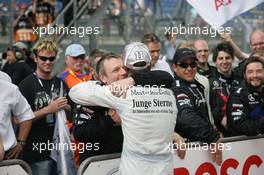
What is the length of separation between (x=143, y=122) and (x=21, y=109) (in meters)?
1.31

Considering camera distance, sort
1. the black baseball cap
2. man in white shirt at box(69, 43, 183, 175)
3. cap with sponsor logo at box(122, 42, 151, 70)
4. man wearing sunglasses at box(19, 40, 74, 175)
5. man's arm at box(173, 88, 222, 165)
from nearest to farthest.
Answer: man in white shirt at box(69, 43, 183, 175) → cap with sponsor logo at box(122, 42, 151, 70) → man's arm at box(173, 88, 222, 165) → the black baseball cap → man wearing sunglasses at box(19, 40, 74, 175)

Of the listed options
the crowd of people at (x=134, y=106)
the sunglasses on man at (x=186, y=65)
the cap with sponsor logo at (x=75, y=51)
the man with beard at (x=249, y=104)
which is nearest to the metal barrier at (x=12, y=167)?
the crowd of people at (x=134, y=106)

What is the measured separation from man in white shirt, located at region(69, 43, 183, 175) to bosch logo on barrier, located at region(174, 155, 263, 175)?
0.99 m

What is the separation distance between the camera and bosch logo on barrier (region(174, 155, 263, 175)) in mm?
5098

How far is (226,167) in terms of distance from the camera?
17.7 ft

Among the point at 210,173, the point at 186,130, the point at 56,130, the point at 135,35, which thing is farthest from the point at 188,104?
the point at 135,35

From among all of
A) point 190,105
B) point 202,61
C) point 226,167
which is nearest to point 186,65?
point 190,105

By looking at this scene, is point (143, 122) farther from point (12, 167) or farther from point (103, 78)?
point (12, 167)

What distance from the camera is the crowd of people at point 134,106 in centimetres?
401

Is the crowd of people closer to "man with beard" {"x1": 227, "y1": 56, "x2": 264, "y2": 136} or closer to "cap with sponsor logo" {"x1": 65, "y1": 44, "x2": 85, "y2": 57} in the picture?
"man with beard" {"x1": 227, "y1": 56, "x2": 264, "y2": 136}

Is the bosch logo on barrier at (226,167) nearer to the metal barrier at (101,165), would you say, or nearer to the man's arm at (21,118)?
the metal barrier at (101,165)

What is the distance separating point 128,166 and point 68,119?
73.2 inches

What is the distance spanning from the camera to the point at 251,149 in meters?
5.63


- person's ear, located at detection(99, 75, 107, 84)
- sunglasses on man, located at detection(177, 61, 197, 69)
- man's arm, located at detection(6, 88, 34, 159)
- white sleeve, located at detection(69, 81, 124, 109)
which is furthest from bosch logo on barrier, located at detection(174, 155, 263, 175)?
man's arm, located at detection(6, 88, 34, 159)
